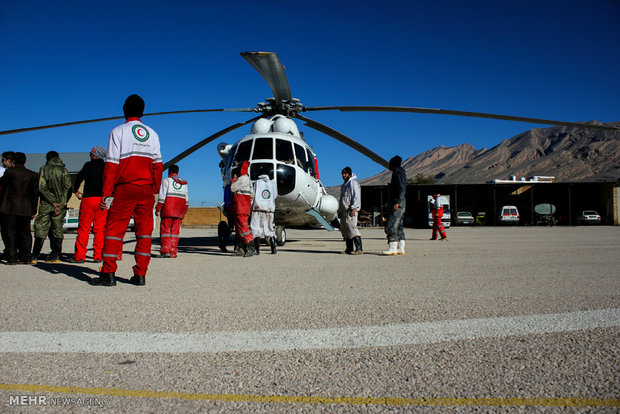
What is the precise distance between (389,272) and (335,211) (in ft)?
20.2

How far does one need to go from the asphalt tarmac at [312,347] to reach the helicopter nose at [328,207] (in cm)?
663

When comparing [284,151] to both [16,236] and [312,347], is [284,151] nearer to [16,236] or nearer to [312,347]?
[16,236]

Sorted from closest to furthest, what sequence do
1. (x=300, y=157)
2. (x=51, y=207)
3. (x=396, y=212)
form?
(x=51, y=207), (x=396, y=212), (x=300, y=157)

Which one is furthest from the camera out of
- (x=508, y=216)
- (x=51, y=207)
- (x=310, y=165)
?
(x=508, y=216)

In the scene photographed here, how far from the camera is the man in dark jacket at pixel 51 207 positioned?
21.7 ft

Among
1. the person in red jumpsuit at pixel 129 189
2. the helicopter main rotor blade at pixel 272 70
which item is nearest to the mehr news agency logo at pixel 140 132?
the person in red jumpsuit at pixel 129 189

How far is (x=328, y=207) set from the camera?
1111 centimetres

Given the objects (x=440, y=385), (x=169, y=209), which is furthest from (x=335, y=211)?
(x=440, y=385)

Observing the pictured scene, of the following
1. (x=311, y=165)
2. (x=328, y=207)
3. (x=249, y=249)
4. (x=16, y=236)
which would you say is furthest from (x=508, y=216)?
(x=16, y=236)

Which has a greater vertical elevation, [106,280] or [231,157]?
[231,157]

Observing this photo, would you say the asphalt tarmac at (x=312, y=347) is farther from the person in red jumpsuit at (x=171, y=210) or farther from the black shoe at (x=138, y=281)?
the person in red jumpsuit at (x=171, y=210)

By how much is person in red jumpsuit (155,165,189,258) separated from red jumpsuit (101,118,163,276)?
3223 millimetres

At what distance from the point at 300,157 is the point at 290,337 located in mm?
7614

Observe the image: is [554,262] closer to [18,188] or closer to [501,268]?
[501,268]
